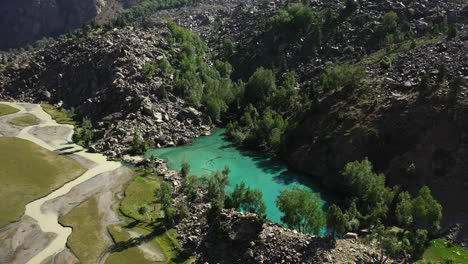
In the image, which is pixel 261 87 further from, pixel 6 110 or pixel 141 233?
pixel 6 110

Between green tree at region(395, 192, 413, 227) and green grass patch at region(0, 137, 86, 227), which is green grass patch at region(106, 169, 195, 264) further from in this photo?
green tree at region(395, 192, 413, 227)

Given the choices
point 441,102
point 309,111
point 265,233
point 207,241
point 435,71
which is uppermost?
point 435,71

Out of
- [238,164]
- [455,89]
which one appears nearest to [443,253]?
[455,89]

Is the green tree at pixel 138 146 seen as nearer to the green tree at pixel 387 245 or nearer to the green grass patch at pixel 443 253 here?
the green tree at pixel 387 245

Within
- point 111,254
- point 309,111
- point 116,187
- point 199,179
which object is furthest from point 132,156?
point 309,111

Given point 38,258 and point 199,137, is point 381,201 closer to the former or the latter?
point 38,258

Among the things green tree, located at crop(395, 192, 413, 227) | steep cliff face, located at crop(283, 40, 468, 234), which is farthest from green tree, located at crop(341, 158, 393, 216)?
steep cliff face, located at crop(283, 40, 468, 234)
